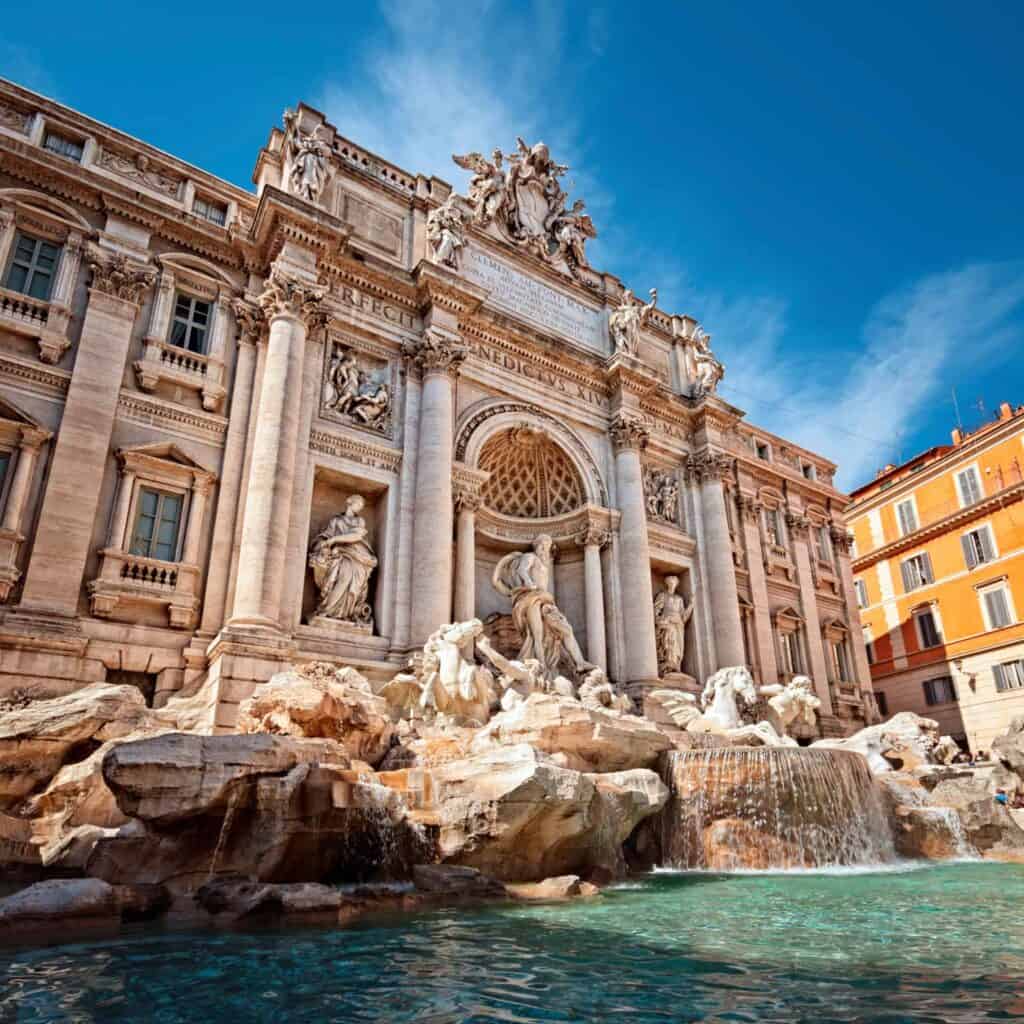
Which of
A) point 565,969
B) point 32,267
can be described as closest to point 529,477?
point 32,267

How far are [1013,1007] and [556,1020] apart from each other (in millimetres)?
2105

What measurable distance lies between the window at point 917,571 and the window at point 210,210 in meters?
25.8

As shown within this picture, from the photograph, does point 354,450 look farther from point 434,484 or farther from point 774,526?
point 774,526

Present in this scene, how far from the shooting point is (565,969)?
14.3 feet

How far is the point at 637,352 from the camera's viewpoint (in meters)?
21.8

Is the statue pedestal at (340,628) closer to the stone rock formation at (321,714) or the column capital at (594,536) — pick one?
the stone rock formation at (321,714)

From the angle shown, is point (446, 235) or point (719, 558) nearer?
point (446, 235)

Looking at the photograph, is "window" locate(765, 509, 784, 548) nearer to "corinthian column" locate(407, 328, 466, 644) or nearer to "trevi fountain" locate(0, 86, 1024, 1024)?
"trevi fountain" locate(0, 86, 1024, 1024)

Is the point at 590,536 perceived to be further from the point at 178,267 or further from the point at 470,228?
the point at 178,267

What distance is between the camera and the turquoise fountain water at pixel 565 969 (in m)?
3.53

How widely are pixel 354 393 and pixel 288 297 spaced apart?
7.40 feet

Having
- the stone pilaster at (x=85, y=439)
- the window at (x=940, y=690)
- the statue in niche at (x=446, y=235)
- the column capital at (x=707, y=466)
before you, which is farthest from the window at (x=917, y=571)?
the stone pilaster at (x=85, y=439)

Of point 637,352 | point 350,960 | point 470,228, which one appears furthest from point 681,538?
point 350,960

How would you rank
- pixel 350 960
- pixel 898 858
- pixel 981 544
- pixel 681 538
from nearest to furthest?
pixel 350 960 → pixel 898 858 → pixel 681 538 → pixel 981 544
